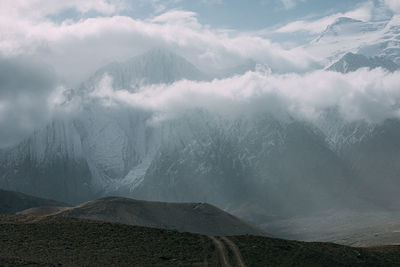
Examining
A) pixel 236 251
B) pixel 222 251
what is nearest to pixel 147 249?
pixel 222 251

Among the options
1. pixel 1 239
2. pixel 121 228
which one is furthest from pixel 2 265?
pixel 121 228

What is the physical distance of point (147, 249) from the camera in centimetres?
11756

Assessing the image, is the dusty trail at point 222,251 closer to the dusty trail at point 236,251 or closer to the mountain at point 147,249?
the mountain at point 147,249

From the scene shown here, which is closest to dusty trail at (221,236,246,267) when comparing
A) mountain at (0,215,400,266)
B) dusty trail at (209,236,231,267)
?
mountain at (0,215,400,266)

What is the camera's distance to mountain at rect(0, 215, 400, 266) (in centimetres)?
10956

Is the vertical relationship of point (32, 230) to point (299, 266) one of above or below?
above

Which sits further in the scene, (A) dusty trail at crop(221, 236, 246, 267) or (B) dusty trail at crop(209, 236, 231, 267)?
(A) dusty trail at crop(221, 236, 246, 267)

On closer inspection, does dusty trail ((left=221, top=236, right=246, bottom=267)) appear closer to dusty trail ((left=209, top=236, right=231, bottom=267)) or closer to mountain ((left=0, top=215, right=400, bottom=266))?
mountain ((left=0, top=215, right=400, bottom=266))

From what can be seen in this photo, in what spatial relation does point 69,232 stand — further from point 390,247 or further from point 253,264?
point 390,247

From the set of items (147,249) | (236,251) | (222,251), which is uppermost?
(147,249)

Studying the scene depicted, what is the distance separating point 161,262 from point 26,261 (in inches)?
1011

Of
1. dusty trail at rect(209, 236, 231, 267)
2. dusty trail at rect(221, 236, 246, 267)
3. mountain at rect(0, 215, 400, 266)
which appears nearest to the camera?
mountain at rect(0, 215, 400, 266)

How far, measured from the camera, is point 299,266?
115500 millimetres

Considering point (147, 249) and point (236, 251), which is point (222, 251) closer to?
point (236, 251)
